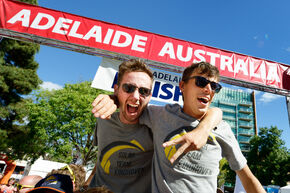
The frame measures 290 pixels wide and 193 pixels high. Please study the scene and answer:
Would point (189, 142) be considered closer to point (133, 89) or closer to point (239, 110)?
point (133, 89)

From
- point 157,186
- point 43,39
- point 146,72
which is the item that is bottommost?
point 157,186

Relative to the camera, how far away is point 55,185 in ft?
4.71

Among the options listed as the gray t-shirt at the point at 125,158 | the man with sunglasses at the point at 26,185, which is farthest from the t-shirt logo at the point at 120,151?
the man with sunglasses at the point at 26,185

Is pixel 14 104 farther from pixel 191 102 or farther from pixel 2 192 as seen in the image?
pixel 191 102

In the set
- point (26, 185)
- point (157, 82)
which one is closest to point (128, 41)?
point (157, 82)

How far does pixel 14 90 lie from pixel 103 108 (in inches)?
695

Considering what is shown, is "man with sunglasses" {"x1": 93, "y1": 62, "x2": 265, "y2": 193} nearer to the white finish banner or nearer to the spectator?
the spectator

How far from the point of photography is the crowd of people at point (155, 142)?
1.43m

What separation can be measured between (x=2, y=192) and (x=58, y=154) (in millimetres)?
8755

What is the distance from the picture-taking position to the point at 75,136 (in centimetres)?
1603

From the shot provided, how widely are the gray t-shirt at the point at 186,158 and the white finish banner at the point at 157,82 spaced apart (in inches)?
120

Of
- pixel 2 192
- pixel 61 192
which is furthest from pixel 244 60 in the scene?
pixel 2 192

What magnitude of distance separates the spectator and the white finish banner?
127 inches

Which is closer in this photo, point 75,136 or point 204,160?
point 204,160
